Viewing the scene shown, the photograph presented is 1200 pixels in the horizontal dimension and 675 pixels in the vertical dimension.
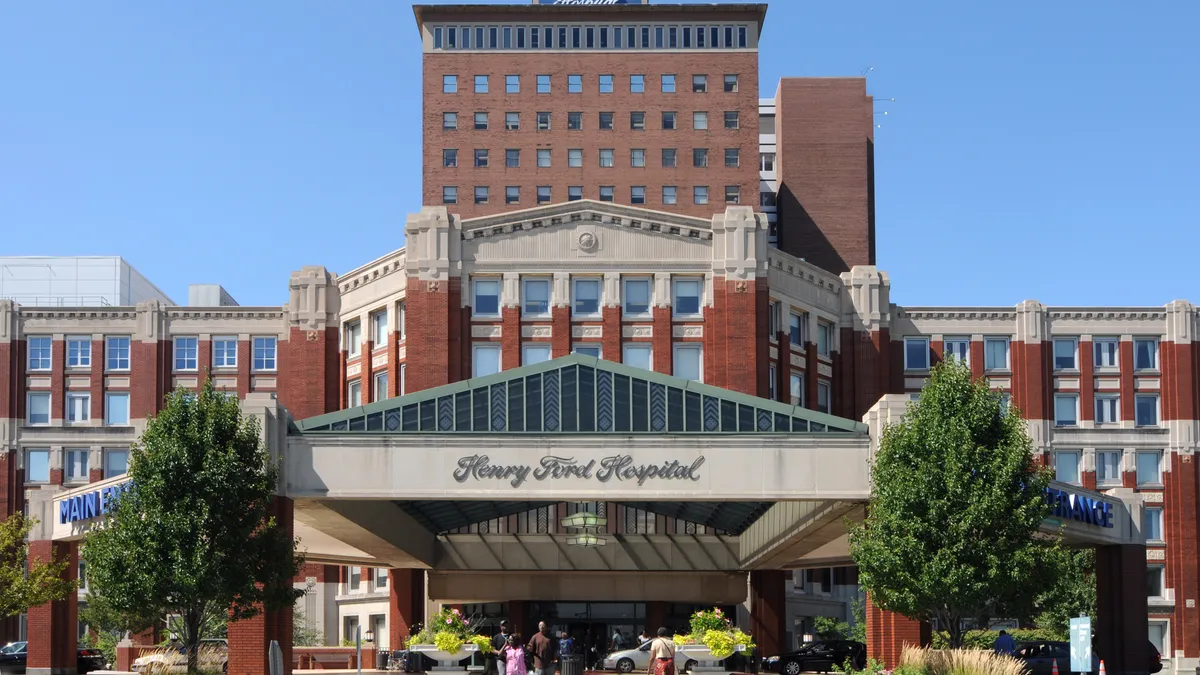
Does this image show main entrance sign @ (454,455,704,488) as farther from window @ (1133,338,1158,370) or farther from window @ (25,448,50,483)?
window @ (1133,338,1158,370)

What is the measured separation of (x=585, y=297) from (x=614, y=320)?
1.70m

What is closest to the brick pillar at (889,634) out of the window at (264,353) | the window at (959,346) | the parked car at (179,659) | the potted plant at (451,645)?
the potted plant at (451,645)

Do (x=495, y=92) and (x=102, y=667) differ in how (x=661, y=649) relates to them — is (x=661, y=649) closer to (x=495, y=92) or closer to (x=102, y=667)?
(x=102, y=667)

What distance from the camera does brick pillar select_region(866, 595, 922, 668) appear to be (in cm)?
4794

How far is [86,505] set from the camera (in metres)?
48.6

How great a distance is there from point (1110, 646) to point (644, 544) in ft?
82.9

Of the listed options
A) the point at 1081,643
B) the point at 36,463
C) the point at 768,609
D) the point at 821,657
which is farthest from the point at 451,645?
the point at 36,463

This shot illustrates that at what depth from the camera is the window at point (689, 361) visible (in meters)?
73.2

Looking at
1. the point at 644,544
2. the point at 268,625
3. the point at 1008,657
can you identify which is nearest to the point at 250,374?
the point at 644,544

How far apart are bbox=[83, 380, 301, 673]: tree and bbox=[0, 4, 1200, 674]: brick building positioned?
20.3m

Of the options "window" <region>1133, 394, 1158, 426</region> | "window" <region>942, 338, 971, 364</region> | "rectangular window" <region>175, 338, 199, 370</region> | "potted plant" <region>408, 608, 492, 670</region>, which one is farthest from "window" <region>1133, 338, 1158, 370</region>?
"potted plant" <region>408, 608, 492, 670</region>

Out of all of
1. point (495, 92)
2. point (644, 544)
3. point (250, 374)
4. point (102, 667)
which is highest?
point (495, 92)

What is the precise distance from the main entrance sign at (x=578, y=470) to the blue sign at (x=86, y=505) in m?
9.96

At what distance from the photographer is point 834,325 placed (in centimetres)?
8175
